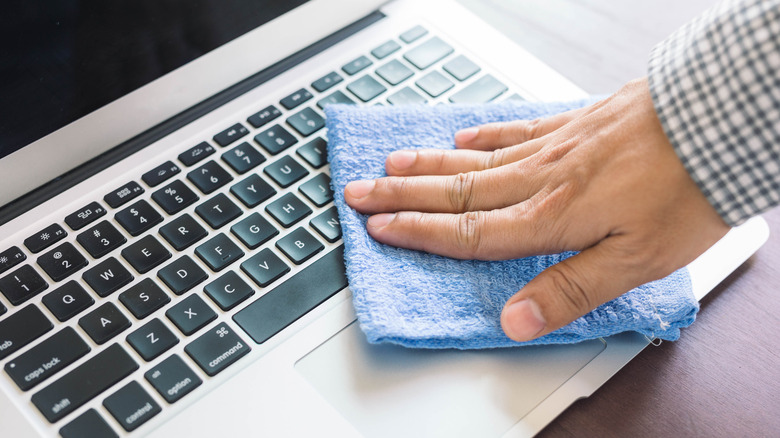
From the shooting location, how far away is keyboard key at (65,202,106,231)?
1.71ft

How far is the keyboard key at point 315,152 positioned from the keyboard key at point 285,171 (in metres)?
0.01

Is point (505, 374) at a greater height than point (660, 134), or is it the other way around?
point (660, 134)

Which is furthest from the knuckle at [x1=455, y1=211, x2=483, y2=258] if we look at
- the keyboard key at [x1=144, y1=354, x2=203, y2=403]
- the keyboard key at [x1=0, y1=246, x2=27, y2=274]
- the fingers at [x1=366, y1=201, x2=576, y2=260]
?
the keyboard key at [x1=0, y1=246, x2=27, y2=274]

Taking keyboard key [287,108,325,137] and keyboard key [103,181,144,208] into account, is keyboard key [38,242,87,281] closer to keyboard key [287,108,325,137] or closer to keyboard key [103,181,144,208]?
keyboard key [103,181,144,208]

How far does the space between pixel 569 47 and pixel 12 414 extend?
653 mm

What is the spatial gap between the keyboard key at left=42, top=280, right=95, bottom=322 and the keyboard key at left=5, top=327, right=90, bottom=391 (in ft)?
0.04

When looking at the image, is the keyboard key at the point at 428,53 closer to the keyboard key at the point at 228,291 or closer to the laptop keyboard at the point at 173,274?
the laptop keyboard at the point at 173,274

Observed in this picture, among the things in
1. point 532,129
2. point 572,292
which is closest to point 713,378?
point 572,292

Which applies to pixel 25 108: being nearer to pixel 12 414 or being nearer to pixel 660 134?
pixel 12 414

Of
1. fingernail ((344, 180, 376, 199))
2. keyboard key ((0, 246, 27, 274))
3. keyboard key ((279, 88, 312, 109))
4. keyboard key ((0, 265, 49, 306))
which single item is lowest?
keyboard key ((0, 265, 49, 306))

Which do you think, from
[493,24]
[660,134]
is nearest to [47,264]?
[660,134]

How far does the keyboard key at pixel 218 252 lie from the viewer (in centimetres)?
50

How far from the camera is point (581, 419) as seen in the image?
47 centimetres

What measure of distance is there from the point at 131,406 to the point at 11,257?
0.53 ft
